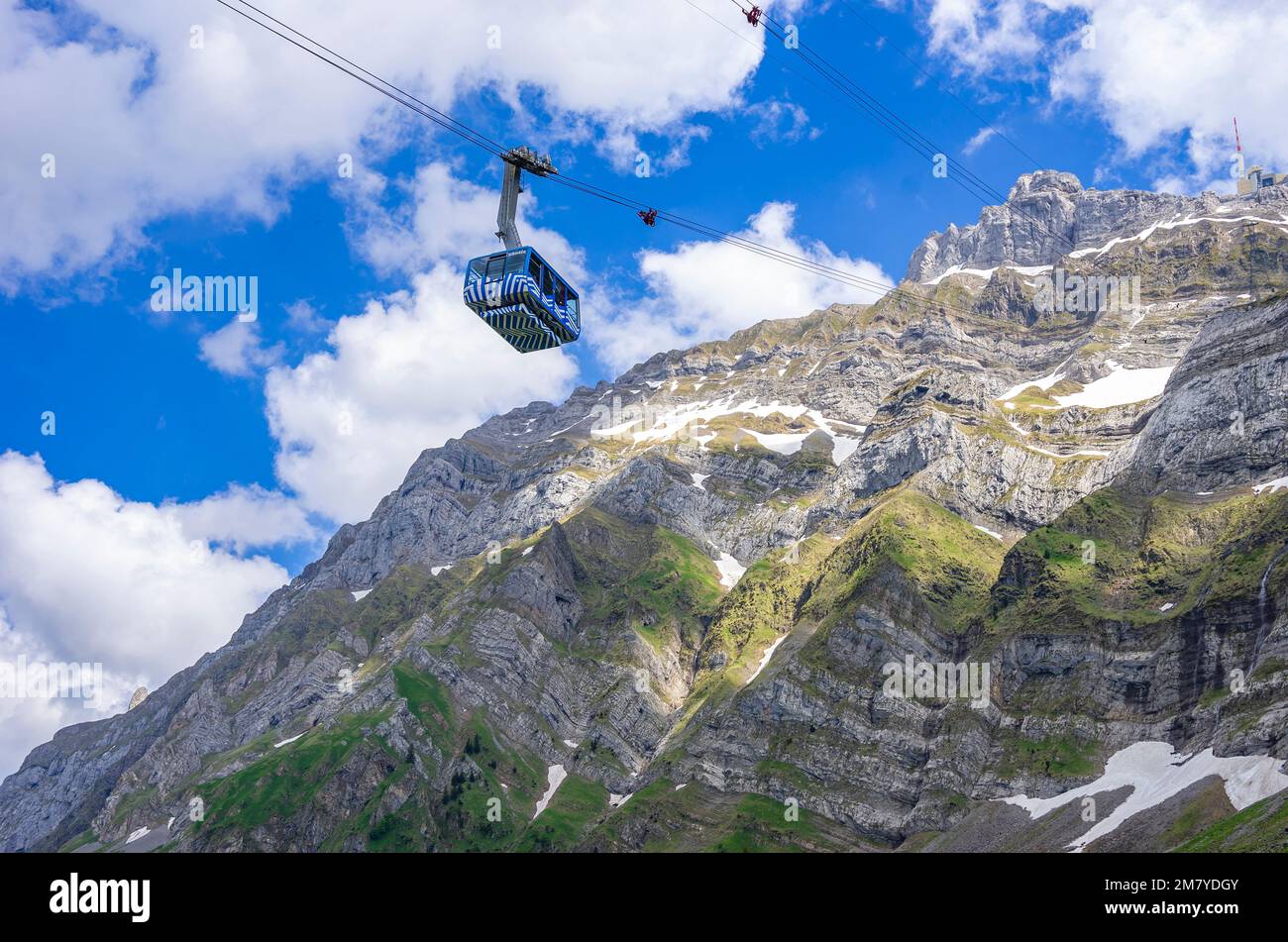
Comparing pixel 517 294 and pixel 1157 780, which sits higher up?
pixel 517 294

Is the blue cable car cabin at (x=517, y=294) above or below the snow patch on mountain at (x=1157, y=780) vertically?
above

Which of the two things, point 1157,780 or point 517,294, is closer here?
point 517,294

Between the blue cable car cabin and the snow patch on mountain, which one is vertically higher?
the blue cable car cabin

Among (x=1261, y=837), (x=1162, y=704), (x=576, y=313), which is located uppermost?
(x=576, y=313)

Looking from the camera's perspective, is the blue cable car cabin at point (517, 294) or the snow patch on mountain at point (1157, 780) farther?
the snow patch on mountain at point (1157, 780)

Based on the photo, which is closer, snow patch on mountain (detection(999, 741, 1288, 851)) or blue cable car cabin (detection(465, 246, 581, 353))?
blue cable car cabin (detection(465, 246, 581, 353))
